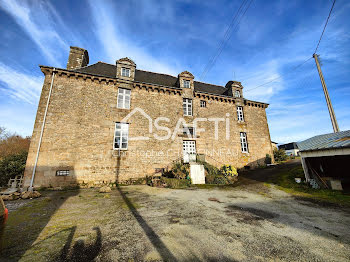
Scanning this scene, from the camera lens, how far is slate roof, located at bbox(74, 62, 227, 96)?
1213 centimetres

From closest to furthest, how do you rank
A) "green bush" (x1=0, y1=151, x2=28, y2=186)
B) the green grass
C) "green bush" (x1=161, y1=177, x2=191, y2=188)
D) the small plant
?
the green grass → "green bush" (x1=0, y1=151, x2=28, y2=186) → "green bush" (x1=161, y1=177, x2=191, y2=188) → the small plant

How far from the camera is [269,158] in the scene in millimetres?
15461

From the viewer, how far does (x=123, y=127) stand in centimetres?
1137

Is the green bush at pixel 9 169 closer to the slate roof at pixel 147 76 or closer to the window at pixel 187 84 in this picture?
the slate roof at pixel 147 76

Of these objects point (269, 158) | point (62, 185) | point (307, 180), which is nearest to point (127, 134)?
point (62, 185)

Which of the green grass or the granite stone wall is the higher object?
the granite stone wall

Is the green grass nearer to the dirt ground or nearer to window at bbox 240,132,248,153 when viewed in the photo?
the dirt ground

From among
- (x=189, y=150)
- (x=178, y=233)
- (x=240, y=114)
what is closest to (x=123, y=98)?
(x=189, y=150)

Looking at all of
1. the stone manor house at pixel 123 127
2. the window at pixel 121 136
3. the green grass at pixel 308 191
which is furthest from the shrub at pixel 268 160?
the window at pixel 121 136

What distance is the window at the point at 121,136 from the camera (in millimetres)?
10930

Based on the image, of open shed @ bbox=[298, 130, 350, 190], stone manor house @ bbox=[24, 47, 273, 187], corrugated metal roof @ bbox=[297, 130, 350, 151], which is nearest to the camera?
corrugated metal roof @ bbox=[297, 130, 350, 151]

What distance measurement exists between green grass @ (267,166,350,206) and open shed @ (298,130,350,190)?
0.71 metres

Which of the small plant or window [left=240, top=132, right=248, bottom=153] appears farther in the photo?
window [left=240, top=132, right=248, bottom=153]

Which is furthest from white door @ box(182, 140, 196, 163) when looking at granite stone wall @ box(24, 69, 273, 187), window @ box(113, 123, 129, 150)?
window @ box(113, 123, 129, 150)
